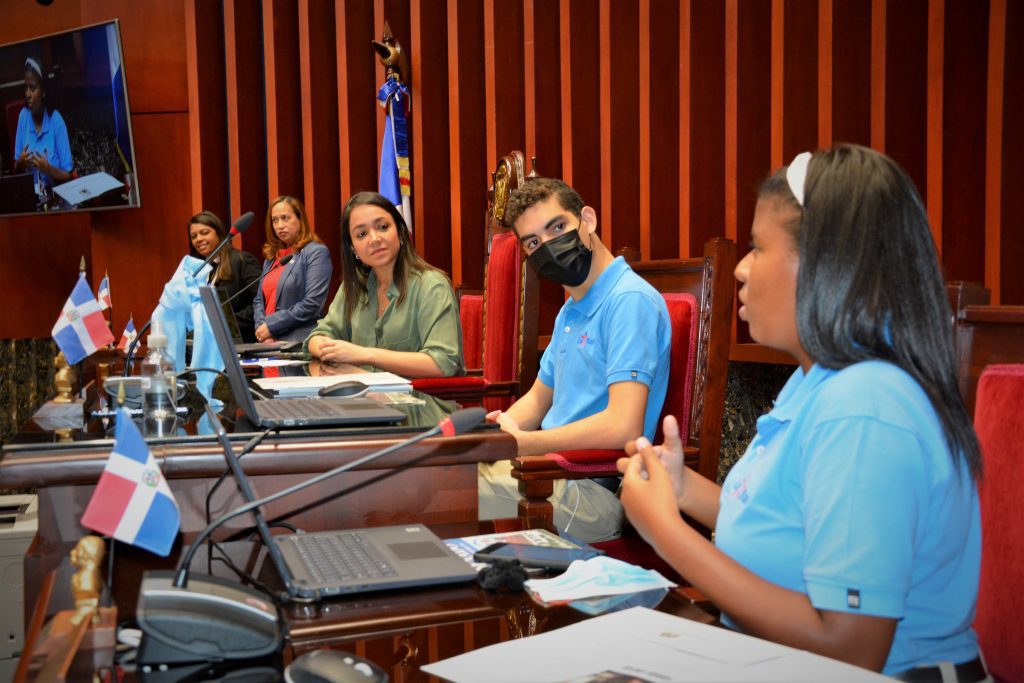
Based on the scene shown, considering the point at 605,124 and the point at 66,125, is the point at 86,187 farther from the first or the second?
the point at 605,124

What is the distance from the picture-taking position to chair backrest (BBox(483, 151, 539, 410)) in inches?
113

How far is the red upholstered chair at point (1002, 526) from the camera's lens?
1038 millimetres

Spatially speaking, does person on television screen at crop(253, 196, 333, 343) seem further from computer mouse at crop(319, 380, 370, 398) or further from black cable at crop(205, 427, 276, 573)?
black cable at crop(205, 427, 276, 573)

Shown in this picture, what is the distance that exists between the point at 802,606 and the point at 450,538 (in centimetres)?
51

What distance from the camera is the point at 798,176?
3.05ft

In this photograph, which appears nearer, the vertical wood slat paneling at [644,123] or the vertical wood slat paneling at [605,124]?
the vertical wood slat paneling at [644,123]

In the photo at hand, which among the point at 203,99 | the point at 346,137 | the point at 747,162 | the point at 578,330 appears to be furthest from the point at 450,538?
the point at 203,99

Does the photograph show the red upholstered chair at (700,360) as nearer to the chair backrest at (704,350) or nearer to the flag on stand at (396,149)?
the chair backrest at (704,350)

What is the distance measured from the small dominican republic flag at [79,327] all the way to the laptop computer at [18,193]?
4531 mm

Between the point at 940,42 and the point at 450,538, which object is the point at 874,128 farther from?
the point at 450,538

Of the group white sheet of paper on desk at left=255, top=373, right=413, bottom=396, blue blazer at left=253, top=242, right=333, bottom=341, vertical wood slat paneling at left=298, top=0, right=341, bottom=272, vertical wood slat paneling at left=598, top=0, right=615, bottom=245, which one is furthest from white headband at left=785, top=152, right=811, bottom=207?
vertical wood slat paneling at left=298, top=0, right=341, bottom=272

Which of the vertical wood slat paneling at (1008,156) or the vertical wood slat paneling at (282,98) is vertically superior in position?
the vertical wood slat paneling at (282,98)

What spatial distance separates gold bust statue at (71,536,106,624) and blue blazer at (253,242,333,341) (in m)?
3.58

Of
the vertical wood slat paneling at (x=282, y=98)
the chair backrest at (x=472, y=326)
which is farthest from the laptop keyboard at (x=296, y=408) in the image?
the vertical wood slat paneling at (x=282, y=98)
